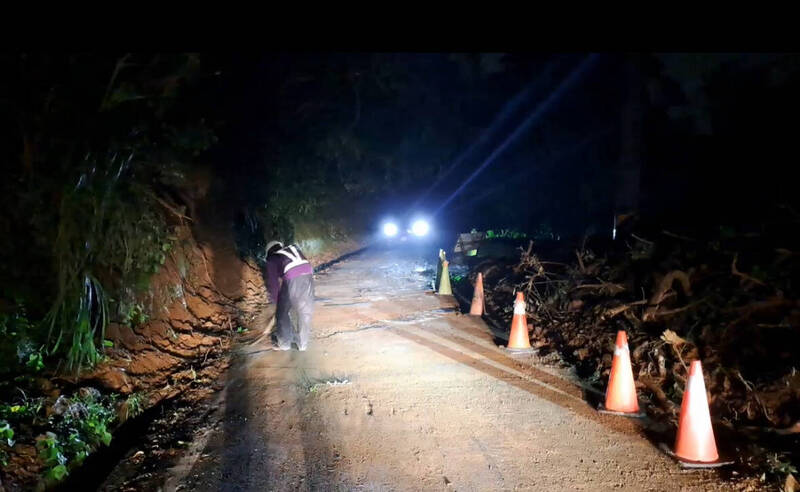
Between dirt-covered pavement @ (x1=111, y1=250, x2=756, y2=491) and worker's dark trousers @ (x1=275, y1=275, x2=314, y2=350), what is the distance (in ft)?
0.71

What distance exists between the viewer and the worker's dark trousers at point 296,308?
22.4ft

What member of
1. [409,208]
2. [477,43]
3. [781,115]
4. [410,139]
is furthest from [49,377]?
[409,208]

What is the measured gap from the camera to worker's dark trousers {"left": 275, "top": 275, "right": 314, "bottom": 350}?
6832 mm

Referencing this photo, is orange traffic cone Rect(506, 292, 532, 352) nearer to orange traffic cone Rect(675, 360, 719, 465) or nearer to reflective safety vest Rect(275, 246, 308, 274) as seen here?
orange traffic cone Rect(675, 360, 719, 465)

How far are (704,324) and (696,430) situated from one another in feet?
7.10

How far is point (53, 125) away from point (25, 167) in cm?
54

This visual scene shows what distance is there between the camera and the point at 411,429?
14.6ft

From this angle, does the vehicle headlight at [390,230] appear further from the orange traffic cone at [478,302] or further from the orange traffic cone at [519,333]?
the orange traffic cone at [519,333]

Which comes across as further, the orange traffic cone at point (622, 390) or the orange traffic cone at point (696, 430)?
the orange traffic cone at point (622, 390)

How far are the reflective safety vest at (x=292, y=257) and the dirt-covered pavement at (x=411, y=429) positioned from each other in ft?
3.85

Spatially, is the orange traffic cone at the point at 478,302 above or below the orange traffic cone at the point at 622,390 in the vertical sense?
above

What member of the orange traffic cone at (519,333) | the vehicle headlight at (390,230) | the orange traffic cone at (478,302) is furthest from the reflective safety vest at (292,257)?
the vehicle headlight at (390,230)

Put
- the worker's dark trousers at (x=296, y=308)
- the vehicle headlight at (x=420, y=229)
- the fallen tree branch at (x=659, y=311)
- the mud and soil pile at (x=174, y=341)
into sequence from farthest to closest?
the vehicle headlight at (x=420, y=229)
the worker's dark trousers at (x=296, y=308)
the fallen tree branch at (x=659, y=311)
the mud and soil pile at (x=174, y=341)

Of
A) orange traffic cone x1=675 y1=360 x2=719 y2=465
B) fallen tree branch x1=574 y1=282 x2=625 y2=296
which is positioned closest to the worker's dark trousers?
fallen tree branch x1=574 y1=282 x2=625 y2=296
